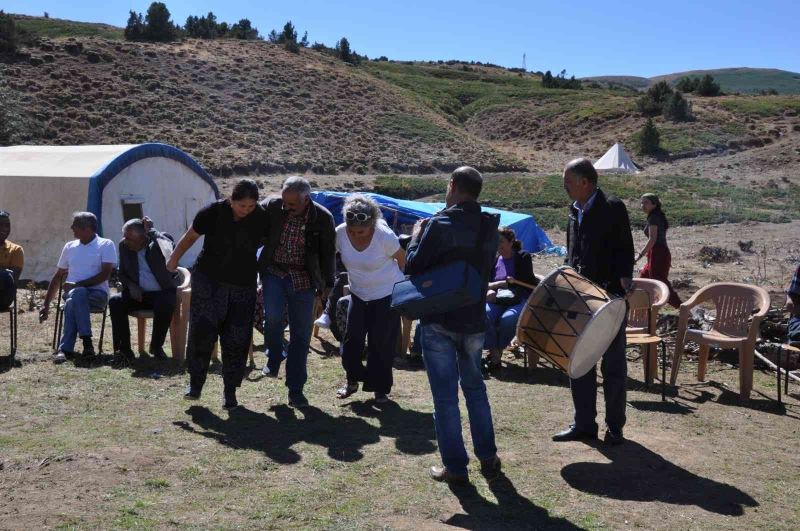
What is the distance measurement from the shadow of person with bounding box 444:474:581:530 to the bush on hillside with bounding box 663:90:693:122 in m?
55.6

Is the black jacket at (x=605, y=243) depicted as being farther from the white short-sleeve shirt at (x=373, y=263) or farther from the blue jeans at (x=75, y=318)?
the blue jeans at (x=75, y=318)

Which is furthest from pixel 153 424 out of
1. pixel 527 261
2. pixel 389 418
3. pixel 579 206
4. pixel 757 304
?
pixel 757 304

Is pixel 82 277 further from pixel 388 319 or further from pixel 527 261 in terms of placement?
pixel 527 261

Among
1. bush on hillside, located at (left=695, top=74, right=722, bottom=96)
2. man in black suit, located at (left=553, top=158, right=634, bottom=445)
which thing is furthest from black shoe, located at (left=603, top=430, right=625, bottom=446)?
bush on hillside, located at (left=695, top=74, right=722, bottom=96)

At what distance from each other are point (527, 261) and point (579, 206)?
254cm

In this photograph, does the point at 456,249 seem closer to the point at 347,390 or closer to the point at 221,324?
the point at 221,324

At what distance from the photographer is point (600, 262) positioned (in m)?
5.54

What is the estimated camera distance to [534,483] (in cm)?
486

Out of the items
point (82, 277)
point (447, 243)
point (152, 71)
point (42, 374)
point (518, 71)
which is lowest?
point (42, 374)

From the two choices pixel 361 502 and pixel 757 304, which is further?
pixel 757 304

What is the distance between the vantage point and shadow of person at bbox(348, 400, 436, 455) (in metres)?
5.59

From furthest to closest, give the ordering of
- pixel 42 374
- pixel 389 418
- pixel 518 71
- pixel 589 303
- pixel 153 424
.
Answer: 1. pixel 518 71
2. pixel 42 374
3. pixel 389 418
4. pixel 153 424
5. pixel 589 303

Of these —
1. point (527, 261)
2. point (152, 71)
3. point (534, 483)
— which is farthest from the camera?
point (152, 71)

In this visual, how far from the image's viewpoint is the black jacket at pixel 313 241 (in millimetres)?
6281
